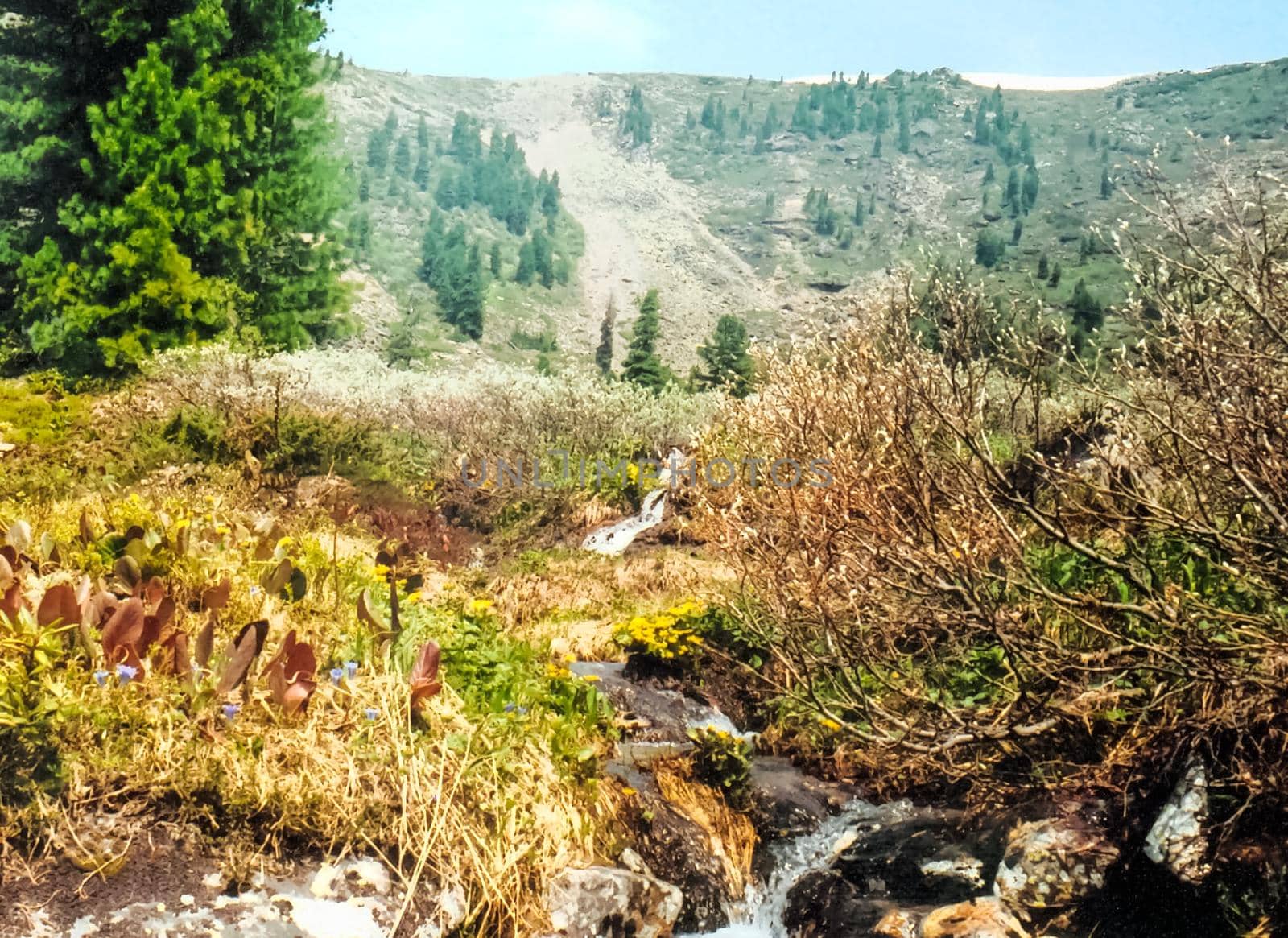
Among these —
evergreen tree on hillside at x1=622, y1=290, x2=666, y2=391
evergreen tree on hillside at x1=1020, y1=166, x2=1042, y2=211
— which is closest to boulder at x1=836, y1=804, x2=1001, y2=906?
evergreen tree on hillside at x1=622, y1=290, x2=666, y2=391

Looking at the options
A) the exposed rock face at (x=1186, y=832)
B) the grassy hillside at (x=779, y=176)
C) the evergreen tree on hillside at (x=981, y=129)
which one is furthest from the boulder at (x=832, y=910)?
the evergreen tree on hillside at (x=981, y=129)

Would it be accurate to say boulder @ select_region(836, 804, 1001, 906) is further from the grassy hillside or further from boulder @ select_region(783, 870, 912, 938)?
the grassy hillside

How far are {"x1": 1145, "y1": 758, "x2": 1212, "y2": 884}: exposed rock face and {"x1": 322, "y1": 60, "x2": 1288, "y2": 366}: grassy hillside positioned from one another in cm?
6650

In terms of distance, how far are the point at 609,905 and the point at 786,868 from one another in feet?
6.12

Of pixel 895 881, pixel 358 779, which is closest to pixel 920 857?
pixel 895 881

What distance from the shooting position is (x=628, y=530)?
1397 cm

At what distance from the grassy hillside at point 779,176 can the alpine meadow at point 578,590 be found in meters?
58.5

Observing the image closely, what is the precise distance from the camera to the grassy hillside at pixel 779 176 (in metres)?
93.0

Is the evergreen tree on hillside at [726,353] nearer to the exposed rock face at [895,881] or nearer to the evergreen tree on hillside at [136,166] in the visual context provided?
the evergreen tree on hillside at [136,166]

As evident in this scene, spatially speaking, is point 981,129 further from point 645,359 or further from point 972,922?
point 972,922

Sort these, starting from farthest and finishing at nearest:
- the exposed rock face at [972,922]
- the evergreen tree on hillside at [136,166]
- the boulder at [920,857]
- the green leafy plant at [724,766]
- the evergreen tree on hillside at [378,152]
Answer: the evergreen tree on hillside at [378,152]
the evergreen tree on hillside at [136,166]
the green leafy plant at [724,766]
the boulder at [920,857]
the exposed rock face at [972,922]

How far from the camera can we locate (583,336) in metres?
90.2

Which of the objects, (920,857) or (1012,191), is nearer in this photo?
(920,857)

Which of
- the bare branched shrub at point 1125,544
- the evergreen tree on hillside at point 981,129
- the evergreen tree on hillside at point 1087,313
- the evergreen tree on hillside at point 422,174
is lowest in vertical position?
the bare branched shrub at point 1125,544
